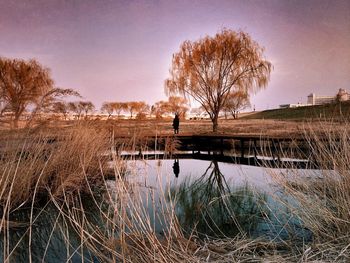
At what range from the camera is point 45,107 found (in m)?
4.55

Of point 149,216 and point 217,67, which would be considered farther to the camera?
point 217,67

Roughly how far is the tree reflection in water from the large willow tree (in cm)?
1256

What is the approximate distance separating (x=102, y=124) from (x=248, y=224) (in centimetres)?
424

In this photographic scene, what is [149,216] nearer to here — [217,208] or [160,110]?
[217,208]

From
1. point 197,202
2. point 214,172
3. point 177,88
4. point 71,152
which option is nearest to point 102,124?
point 71,152

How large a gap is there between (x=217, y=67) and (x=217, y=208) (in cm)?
1557

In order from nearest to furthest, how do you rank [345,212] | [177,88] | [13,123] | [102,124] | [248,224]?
[345,212] < [248,224] < [13,123] < [102,124] < [177,88]

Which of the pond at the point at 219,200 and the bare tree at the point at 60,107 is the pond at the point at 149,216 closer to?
the pond at the point at 219,200

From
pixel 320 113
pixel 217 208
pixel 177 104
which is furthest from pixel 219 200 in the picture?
pixel 177 104

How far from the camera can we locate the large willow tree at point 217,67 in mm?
18719

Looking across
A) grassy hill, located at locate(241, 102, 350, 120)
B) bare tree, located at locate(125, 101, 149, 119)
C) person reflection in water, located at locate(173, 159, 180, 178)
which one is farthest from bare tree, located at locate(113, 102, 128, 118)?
person reflection in water, located at locate(173, 159, 180, 178)

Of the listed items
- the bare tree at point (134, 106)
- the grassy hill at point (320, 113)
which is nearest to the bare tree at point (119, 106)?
the bare tree at point (134, 106)

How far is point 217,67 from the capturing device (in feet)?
63.2

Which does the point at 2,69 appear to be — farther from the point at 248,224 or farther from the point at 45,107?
the point at 248,224
